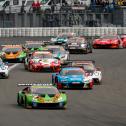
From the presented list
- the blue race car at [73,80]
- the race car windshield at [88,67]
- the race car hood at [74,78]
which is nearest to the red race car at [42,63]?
the race car windshield at [88,67]

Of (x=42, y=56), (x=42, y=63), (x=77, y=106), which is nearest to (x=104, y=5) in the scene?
(x=42, y=56)

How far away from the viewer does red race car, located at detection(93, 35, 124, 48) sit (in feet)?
224

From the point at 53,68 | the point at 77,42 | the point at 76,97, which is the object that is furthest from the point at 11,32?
the point at 76,97

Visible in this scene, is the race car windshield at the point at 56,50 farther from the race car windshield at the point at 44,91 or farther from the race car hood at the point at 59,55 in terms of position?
the race car windshield at the point at 44,91

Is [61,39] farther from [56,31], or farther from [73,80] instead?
[73,80]

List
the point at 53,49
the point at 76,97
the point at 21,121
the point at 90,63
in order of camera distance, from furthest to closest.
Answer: the point at 53,49
the point at 90,63
the point at 76,97
the point at 21,121

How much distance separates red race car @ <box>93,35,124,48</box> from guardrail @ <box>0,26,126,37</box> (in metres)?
7.73

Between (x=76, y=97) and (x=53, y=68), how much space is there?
13153mm

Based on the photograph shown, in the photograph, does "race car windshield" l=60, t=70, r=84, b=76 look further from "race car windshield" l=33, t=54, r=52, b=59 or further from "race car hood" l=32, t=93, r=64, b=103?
"race car windshield" l=33, t=54, r=52, b=59

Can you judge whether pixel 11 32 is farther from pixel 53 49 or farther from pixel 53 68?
pixel 53 68

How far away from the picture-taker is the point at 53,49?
5562cm


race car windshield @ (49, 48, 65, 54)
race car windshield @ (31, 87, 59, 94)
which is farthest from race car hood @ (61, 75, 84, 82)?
race car windshield @ (49, 48, 65, 54)

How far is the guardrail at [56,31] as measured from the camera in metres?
76.6

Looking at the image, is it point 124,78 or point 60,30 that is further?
point 60,30
